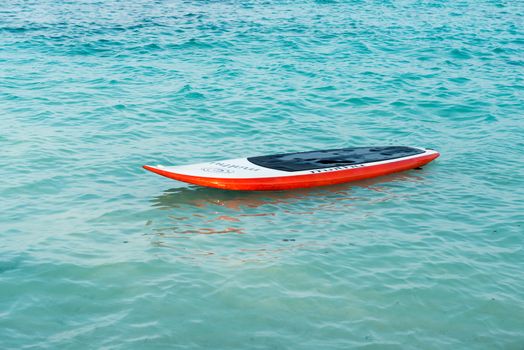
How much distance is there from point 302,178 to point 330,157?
112 centimetres

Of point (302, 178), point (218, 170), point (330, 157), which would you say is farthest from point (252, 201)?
point (330, 157)

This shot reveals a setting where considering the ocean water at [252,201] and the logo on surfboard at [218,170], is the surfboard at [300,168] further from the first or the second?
the ocean water at [252,201]

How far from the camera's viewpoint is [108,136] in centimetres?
1284

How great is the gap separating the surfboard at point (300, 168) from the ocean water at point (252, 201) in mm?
198

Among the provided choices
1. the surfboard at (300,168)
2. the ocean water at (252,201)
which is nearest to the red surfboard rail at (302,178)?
the surfboard at (300,168)

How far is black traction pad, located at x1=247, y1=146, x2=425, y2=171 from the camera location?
1073 centimetres

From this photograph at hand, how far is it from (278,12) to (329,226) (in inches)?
718

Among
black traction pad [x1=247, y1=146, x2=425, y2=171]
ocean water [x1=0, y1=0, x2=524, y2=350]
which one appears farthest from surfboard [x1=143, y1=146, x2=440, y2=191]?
ocean water [x1=0, y1=0, x2=524, y2=350]

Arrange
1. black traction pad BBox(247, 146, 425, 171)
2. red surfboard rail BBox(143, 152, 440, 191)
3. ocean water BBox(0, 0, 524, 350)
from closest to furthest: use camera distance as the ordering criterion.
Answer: ocean water BBox(0, 0, 524, 350)
red surfboard rail BBox(143, 152, 440, 191)
black traction pad BBox(247, 146, 425, 171)

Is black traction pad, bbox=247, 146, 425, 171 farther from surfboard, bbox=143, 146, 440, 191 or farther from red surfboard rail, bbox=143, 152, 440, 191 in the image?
red surfboard rail, bbox=143, 152, 440, 191

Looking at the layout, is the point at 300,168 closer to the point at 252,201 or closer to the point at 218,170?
the point at 252,201

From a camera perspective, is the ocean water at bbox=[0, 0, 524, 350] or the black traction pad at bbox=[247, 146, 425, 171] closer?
the ocean water at bbox=[0, 0, 524, 350]

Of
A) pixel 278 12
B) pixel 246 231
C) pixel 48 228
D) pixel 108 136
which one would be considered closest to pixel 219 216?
pixel 246 231

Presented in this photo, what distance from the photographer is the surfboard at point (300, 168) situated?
9930mm
